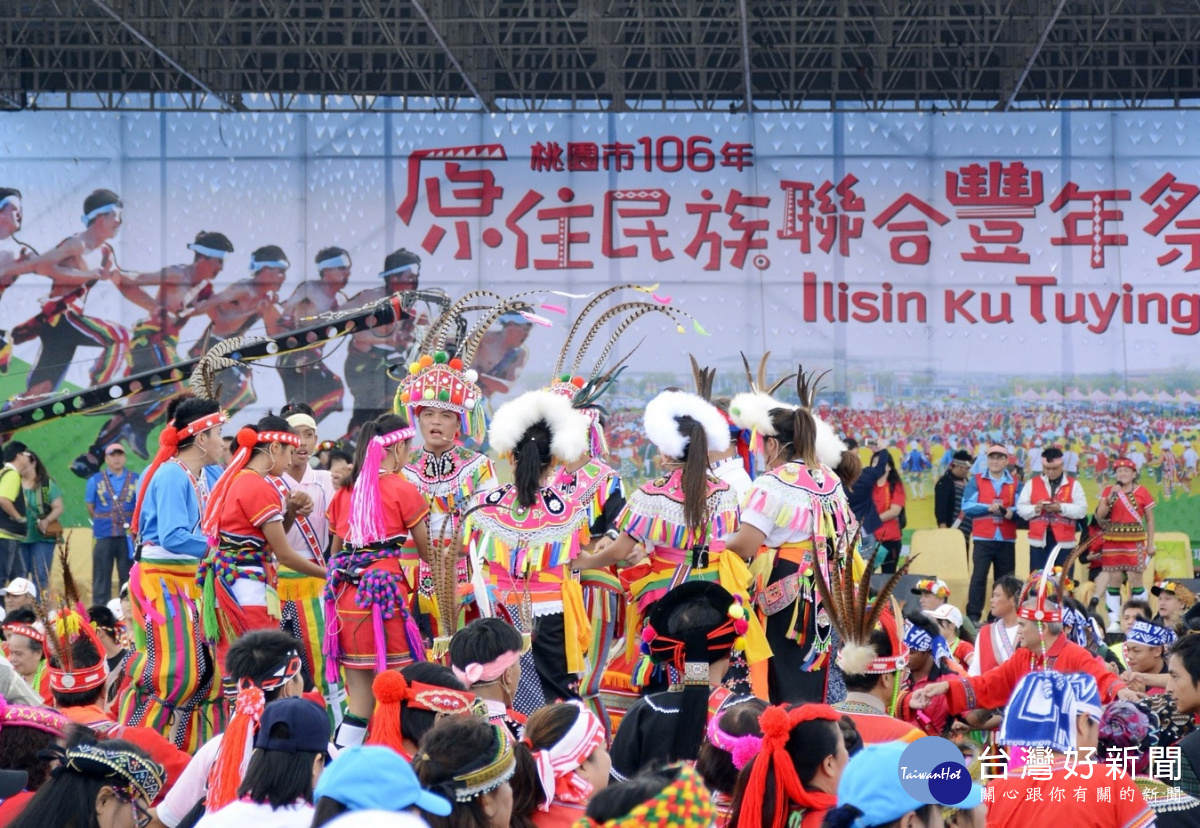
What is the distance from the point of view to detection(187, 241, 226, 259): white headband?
14.0 m

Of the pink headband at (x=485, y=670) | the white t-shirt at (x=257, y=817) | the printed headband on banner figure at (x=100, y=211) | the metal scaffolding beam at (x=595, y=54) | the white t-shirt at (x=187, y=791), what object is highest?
the metal scaffolding beam at (x=595, y=54)

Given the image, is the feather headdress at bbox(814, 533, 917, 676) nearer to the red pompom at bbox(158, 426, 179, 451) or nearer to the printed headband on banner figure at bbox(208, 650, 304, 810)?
the printed headband on banner figure at bbox(208, 650, 304, 810)

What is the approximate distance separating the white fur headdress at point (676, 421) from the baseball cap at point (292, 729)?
257 cm

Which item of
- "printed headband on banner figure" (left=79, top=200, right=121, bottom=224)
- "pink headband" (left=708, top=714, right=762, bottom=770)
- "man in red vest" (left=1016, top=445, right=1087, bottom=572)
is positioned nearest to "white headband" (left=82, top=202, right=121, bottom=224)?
"printed headband on banner figure" (left=79, top=200, right=121, bottom=224)

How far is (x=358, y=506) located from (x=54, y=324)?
9247mm

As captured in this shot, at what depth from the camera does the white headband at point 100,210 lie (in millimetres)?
14078

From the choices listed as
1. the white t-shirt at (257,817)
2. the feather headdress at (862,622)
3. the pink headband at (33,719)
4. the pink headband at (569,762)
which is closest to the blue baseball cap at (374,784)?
the white t-shirt at (257,817)

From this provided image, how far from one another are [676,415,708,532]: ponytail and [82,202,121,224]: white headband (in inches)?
394

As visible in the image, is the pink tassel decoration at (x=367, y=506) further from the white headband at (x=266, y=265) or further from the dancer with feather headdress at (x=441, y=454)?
the white headband at (x=266, y=265)

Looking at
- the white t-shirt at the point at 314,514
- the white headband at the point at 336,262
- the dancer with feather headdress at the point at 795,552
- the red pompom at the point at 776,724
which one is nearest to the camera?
the red pompom at the point at 776,724

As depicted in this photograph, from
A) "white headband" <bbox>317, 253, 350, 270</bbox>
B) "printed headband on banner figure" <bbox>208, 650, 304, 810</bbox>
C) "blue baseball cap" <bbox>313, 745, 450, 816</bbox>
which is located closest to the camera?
"blue baseball cap" <bbox>313, 745, 450, 816</bbox>

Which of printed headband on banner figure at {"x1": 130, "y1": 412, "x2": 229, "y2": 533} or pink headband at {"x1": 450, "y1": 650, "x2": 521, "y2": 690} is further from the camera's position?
printed headband on banner figure at {"x1": 130, "y1": 412, "x2": 229, "y2": 533}

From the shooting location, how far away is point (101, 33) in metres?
14.4

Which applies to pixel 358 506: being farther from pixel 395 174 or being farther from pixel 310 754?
pixel 395 174
